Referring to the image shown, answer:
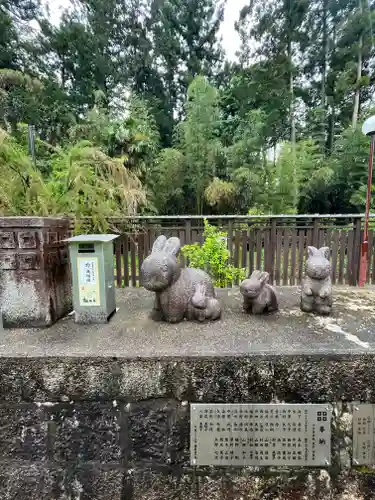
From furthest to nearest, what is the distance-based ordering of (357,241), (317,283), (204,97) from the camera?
(204,97) < (357,241) < (317,283)

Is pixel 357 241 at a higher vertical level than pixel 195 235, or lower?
lower

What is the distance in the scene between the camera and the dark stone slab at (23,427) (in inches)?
57.9

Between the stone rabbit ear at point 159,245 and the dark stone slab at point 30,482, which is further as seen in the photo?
the stone rabbit ear at point 159,245

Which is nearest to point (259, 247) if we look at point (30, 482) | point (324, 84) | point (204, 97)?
point (30, 482)

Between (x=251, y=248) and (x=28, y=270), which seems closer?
(x=28, y=270)

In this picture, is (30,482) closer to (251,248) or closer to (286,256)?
(251,248)

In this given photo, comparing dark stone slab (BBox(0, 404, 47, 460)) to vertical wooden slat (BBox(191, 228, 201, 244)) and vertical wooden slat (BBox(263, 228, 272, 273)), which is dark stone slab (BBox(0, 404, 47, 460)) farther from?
vertical wooden slat (BBox(263, 228, 272, 273))

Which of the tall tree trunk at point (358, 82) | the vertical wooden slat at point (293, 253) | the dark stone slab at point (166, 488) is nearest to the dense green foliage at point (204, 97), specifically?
the tall tree trunk at point (358, 82)

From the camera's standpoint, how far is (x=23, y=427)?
147 cm

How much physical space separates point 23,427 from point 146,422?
0.63 meters

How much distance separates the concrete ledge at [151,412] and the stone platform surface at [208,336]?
0.01 m

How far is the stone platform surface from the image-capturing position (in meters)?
1.47

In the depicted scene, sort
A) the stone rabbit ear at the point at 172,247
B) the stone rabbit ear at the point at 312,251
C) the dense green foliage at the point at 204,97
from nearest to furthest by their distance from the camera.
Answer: the stone rabbit ear at the point at 172,247
the stone rabbit ear at the point at 312,251
the dense green foliage at the point at 204,97

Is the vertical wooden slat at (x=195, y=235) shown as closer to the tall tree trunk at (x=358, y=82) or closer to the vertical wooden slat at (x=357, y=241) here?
the vertical wooden slat at (x=357, y=241)
